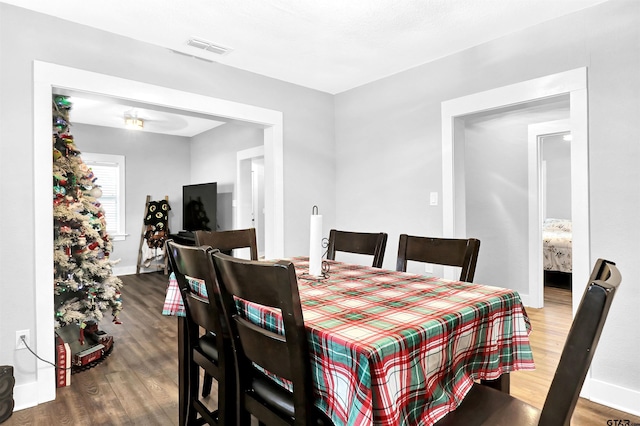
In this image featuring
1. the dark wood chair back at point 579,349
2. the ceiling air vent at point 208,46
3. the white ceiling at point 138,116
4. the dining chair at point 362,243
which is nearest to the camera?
the dark wood chair back at point 579,349

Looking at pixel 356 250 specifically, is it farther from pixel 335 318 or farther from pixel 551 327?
pixel 551 327

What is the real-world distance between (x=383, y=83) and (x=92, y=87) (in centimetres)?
Answer: 245

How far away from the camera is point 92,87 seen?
253cm

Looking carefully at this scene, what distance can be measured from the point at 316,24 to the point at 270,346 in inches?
87.6

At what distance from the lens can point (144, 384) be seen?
2473 mm

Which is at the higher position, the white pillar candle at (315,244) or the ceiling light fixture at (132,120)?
the ceiling light fixture at (132,120)

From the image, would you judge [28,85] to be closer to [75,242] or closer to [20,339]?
[75,242]

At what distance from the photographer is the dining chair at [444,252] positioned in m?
1.81

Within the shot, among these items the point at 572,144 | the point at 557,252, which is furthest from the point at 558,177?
the point at 572,144

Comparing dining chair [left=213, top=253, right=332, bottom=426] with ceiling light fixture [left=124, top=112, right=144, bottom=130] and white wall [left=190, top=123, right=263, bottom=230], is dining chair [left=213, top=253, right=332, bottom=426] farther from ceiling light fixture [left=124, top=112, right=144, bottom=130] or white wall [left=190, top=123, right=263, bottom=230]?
ceiling light fixture [left=124, top=112, right=144, bottom=130]

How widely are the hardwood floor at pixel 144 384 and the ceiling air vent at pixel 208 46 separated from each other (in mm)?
2425

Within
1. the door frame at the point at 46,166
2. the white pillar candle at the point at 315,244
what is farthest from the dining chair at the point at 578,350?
the door frame at the point at 46,166

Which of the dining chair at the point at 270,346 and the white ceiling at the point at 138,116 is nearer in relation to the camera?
the dining chair at the point at 270,346

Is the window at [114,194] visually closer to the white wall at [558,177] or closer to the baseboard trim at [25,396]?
the baseboard trim at [25,396]
